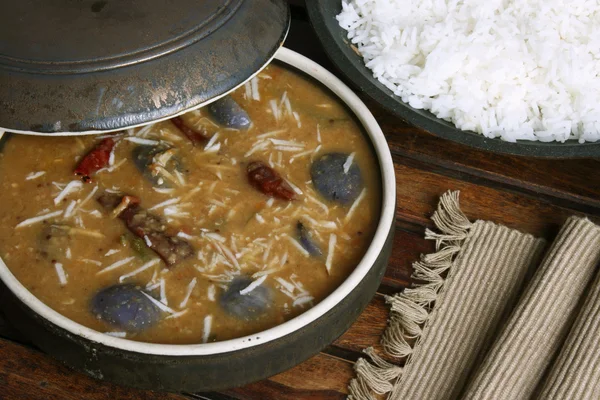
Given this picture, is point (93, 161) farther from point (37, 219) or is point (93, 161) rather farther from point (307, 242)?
point (307, 242)

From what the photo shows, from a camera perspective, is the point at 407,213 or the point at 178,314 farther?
the point at 407,213

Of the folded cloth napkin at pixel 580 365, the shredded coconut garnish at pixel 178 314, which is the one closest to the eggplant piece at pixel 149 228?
the shredded coconut garnish at pixel 178 314

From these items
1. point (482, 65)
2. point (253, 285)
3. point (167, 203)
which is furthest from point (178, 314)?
point (482, 65)

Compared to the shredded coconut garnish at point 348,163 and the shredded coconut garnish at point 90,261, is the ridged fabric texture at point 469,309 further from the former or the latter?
the shredded coconut garnish at point 90,261

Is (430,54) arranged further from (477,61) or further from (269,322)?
(269,322)

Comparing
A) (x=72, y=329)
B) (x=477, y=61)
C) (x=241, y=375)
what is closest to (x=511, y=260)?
(x=477, y=61)

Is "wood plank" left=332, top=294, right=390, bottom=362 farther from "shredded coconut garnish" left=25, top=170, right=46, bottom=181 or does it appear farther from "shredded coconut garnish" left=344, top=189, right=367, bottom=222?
"shredded coconut garnish" left=25, top=170, right=46, bottom=181
